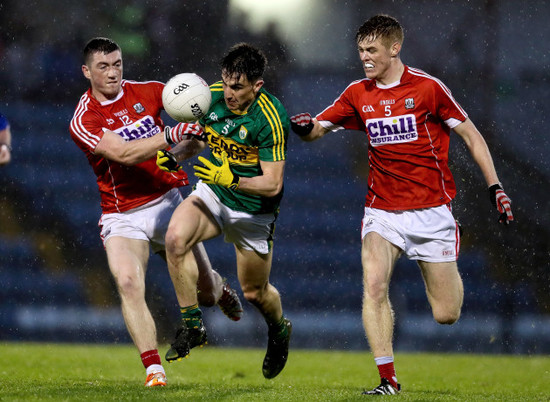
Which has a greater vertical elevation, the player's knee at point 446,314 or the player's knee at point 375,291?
the player's knee at point 375,291

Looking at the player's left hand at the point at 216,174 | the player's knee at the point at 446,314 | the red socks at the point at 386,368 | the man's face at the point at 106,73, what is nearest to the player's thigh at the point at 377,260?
the red socks at the point at 386,368

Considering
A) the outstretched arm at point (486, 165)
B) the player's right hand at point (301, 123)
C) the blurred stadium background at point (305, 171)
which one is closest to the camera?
the outstretched arm at point (486, 165)

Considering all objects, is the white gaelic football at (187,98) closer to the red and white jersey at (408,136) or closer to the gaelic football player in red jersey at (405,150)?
the gaelic football player in red jersey at (405,150)

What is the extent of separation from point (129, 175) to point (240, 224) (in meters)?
0.97

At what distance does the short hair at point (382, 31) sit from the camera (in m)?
6.46

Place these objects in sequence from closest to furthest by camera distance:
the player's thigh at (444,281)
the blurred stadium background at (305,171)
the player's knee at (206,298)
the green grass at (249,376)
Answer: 1. the green grass at (249,376)
2. the player's thigh at (444,281)
3. the player's knee at (206,298)
4. the blurred stadium background at (305,171)

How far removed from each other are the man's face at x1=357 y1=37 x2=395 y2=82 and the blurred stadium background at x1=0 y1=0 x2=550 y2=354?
6.02 meters

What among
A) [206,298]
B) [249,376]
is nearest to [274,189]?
[206,298]

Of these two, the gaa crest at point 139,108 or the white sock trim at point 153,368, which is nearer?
the white sock trim at point 153,368

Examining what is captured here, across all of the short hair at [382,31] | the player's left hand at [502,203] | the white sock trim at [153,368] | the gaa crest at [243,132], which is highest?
the short hair at [382,31]

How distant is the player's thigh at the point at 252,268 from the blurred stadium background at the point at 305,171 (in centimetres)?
505

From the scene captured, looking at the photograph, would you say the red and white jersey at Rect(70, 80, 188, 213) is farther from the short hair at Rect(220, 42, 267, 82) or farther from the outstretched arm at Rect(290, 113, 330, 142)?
the outstretched arm at Rect(290, 113, 330, 142)

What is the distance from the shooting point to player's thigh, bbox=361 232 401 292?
20.3 feet

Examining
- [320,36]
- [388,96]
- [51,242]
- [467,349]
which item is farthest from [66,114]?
[388,96]
